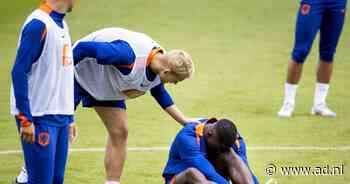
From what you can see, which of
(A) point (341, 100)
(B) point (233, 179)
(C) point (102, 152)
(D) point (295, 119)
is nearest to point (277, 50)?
(A) point (341, 100)

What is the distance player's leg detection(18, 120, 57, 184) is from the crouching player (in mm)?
1220

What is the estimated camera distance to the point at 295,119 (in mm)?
12250

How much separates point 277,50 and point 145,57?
968 centimetres

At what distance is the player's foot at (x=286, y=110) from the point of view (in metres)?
12.4

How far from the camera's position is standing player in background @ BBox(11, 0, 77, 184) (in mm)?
6652

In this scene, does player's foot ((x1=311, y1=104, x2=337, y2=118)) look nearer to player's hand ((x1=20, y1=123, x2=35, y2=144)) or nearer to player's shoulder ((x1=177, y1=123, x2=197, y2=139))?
player's shoulder ((x1=177, y1=123, x2=197, y2=139))

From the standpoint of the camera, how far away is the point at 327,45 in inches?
484

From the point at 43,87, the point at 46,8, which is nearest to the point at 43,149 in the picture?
the point at 43,87

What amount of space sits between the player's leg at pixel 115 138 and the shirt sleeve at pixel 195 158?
3.15 feet

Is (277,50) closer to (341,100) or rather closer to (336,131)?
(341,100)

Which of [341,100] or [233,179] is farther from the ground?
[233,179]

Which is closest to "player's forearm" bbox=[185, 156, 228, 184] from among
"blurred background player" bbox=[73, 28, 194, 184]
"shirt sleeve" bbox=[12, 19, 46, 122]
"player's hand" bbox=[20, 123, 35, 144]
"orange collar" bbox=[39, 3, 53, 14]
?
"blurred background player" bbox=[73, 28, 194, 184]

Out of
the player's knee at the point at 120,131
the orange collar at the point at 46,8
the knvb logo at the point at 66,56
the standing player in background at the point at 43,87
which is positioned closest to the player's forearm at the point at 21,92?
the standing player in background at the point at 43,87

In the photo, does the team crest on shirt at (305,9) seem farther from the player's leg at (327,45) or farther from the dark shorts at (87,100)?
the dark shorts at (87,100)
